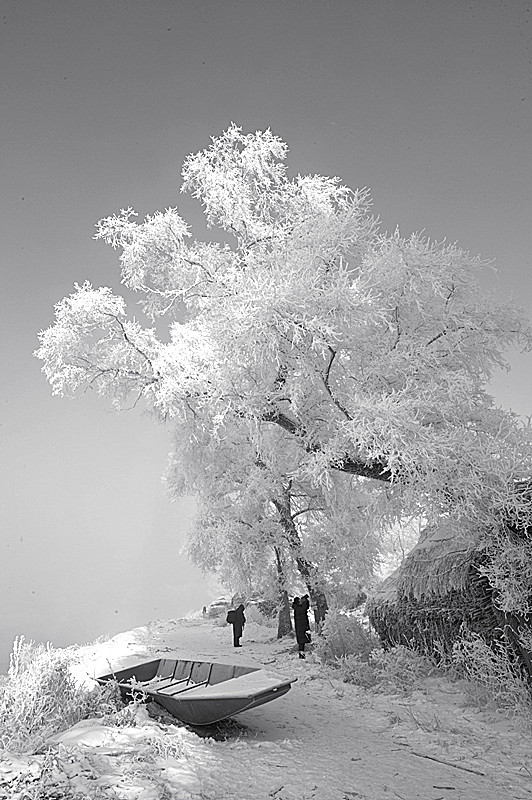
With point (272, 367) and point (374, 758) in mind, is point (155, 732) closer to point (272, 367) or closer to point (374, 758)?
point (374, 758)

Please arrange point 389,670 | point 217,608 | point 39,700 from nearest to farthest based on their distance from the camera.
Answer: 1. point 39,700
2. point 389,670
3. point 217,608

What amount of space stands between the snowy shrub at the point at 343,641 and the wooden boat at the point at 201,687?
12.7ft

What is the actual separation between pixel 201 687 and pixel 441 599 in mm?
→ 4927

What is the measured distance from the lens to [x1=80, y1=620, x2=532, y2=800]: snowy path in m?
5.68

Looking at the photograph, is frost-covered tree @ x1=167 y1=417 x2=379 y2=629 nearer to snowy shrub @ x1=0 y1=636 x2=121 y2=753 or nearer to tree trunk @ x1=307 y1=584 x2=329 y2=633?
tree trunk @ x1=307 y1=584 x2=329 y2=633

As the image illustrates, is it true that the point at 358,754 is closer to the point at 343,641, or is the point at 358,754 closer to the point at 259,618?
the point at 343,641

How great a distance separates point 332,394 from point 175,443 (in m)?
9.08

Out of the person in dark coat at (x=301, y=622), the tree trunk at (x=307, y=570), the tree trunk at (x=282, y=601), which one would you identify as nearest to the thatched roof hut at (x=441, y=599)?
the person in dark coat at (x=301, y=622)

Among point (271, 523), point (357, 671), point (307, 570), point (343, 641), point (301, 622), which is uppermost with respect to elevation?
point (271, 523)

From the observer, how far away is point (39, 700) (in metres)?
7.36

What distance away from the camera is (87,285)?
37.7ft

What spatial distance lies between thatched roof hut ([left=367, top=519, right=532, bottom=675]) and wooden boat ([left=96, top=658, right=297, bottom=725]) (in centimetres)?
388

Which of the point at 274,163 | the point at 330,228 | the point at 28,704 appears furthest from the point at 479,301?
the point at 28,704

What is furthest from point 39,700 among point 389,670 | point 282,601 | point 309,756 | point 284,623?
point 284,623
